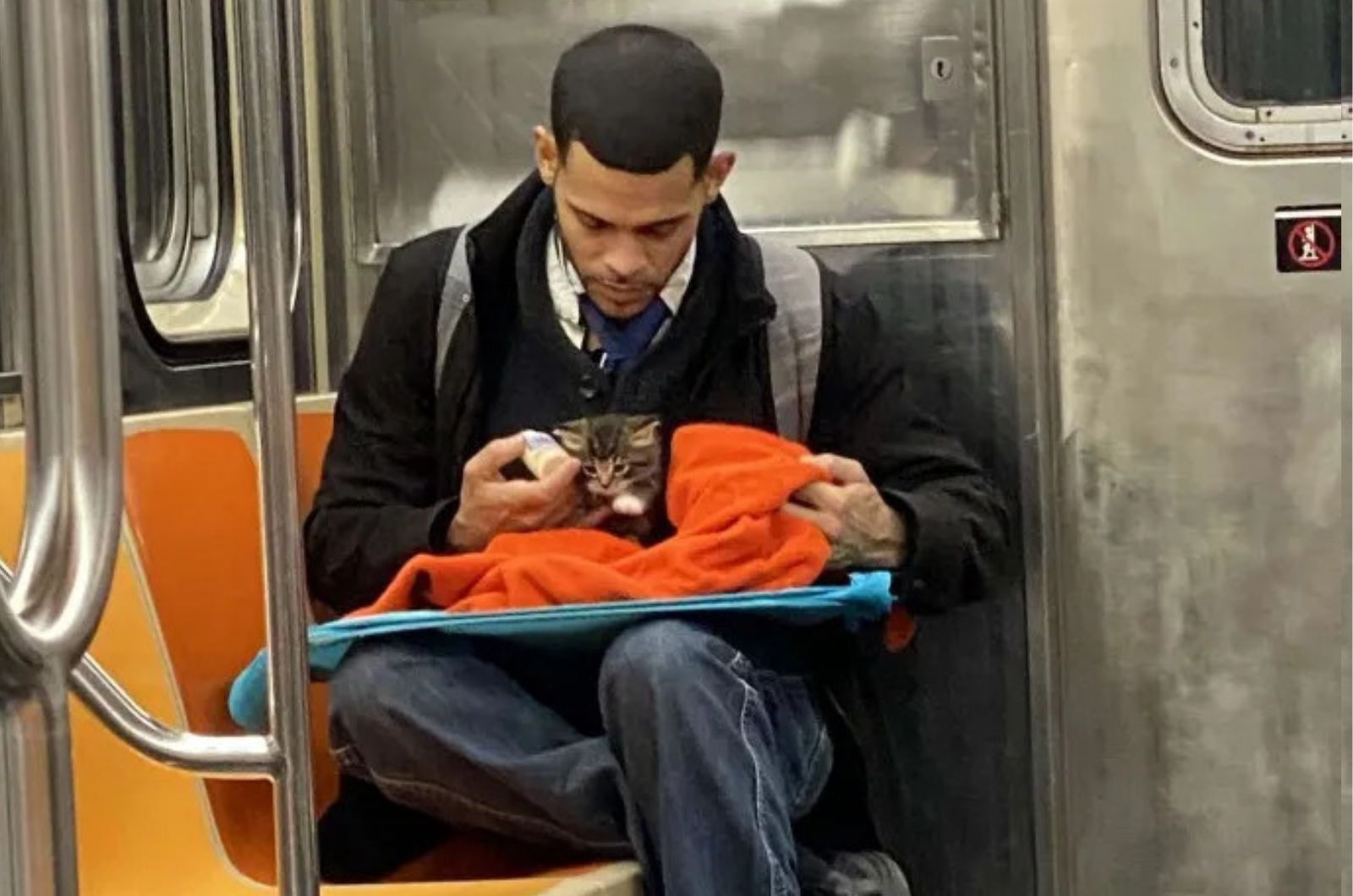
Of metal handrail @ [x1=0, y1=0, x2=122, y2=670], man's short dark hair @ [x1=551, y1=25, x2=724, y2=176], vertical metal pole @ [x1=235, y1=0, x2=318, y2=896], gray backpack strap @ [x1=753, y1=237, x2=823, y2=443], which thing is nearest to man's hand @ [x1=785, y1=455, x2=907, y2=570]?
gray backpack strap @ [x1=753, y1=237, x2=823, y2=443]

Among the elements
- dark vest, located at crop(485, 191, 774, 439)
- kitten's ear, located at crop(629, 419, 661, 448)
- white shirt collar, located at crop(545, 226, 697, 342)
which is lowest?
kitten's ear, located at crop(629, 419, 661, 448)

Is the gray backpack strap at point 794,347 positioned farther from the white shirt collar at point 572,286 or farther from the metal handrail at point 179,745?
the metal handrail at point 179,745

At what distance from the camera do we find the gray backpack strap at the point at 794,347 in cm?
210

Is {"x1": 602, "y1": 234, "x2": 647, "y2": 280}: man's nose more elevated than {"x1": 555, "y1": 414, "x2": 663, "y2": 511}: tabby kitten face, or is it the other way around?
{"x1": 602, "y1": 234, "x2": 647, "y2": 280}: man's nose

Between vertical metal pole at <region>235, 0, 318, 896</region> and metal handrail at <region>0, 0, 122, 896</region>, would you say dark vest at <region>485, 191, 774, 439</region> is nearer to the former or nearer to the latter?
vertical metal pole at <region>235, 0, 318, 896</region>

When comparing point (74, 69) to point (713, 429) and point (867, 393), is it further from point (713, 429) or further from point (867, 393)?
point (867, 393)

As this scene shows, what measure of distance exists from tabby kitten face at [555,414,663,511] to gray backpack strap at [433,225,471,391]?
0.49ft

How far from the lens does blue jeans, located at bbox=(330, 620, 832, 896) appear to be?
5.54 ft

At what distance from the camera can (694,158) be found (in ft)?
6.59

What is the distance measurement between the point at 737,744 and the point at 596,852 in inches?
7.4

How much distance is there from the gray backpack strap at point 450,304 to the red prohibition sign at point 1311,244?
0.89 m

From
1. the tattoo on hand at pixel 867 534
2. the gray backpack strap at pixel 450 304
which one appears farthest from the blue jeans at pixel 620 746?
the gray backpack strap at pixel 450 304

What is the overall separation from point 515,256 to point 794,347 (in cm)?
30

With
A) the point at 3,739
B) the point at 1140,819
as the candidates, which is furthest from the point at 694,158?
the point at 3,739
